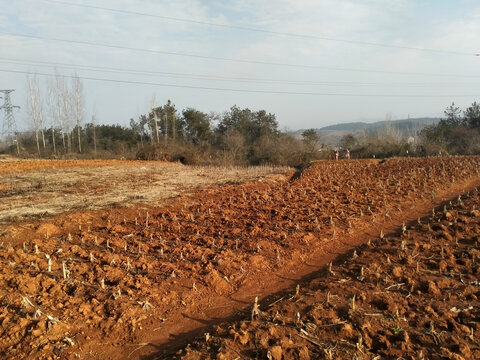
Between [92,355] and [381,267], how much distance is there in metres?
4.00

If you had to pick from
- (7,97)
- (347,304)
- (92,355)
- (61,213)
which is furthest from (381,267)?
(7,97)

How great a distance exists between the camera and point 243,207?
934cm

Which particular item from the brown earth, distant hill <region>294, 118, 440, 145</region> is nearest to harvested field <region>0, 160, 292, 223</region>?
the brown earth

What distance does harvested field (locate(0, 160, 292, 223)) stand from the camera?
28.9ft

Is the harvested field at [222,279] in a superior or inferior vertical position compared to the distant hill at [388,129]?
inferior

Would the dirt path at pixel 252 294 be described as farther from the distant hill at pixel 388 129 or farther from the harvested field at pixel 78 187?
the distant hill at pixel 388 129

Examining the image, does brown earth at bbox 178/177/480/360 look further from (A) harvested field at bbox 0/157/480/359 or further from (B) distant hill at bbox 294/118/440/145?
(B) distant hill at bbox 294/118/440/145

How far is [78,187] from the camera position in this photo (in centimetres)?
1158

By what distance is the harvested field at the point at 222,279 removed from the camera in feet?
12.2

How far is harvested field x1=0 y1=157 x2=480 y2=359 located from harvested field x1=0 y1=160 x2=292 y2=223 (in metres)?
A: 1.00

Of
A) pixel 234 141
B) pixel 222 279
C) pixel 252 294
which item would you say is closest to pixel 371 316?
pixel 252 294

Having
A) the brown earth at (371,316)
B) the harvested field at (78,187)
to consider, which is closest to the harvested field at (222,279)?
the brown earth at (371,316)

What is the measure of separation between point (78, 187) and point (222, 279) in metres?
8.11

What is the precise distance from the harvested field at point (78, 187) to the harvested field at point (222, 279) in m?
1.00
